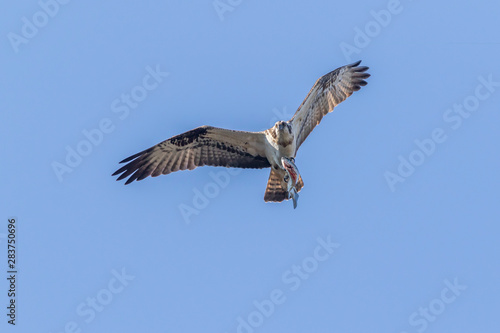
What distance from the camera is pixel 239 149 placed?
13.2m

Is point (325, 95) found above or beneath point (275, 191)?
above

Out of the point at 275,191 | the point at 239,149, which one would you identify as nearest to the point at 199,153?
the point at 239,149

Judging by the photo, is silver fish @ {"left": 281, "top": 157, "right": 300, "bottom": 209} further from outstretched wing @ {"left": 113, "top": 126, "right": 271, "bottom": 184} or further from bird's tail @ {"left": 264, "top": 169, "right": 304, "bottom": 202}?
outstretched wing @ {"left": 113, "top": 126, "right": 271, "bottom": 184}

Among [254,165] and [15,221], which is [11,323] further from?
[254,165]

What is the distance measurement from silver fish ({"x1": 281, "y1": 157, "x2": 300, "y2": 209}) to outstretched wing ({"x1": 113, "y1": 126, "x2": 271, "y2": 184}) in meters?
0.78

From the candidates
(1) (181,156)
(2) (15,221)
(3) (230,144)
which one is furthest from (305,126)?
(2) (15,221)

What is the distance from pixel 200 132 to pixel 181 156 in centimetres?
70

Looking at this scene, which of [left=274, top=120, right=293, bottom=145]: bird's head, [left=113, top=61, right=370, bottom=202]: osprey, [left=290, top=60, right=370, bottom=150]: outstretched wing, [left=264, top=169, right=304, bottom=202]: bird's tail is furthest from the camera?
[left=264, top=169, right=304, bottom=202]: bird's tail

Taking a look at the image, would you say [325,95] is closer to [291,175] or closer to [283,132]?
[283,132]

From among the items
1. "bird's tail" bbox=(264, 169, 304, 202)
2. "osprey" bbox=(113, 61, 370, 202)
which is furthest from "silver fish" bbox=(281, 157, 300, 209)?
"bird's tail" bbox=(264, 169, 304, 202)

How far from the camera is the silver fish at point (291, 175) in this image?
12141mm

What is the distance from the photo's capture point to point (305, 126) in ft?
43.4

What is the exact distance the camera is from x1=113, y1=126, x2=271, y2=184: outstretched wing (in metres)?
12.9

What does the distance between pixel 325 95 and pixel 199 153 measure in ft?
9.04
